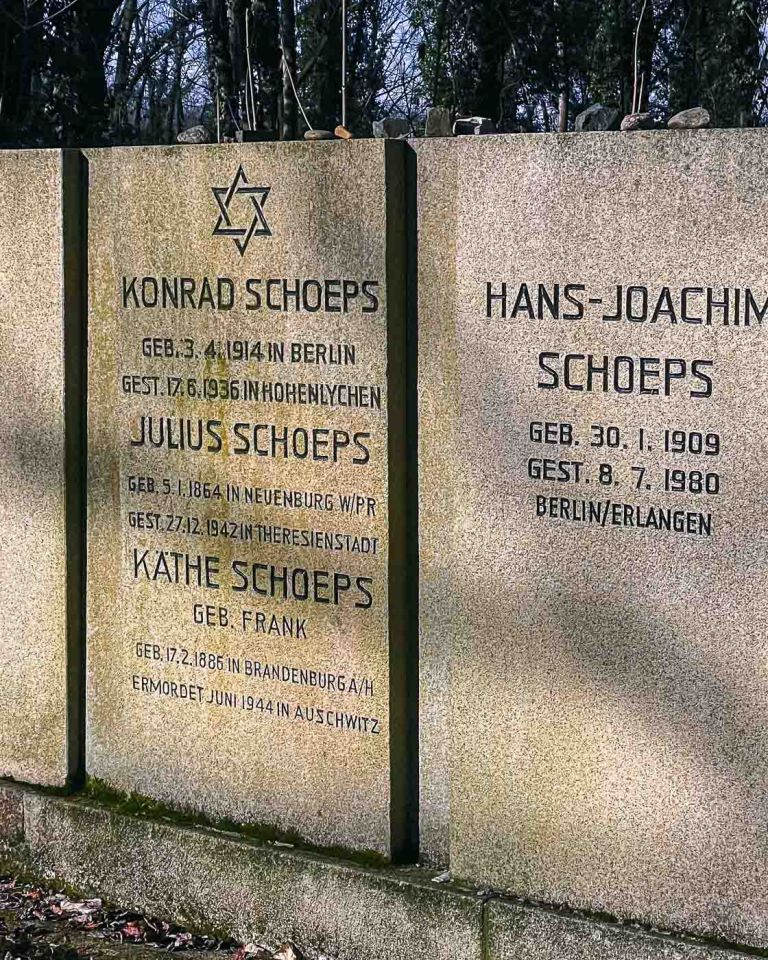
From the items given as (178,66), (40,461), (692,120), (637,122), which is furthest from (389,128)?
(178,66)

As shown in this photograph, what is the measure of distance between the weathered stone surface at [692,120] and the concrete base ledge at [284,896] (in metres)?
2.14

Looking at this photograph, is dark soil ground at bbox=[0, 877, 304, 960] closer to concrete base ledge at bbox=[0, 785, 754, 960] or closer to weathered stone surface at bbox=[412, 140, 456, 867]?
concrete base ledge at bbox=[0, 785, 754, 960]

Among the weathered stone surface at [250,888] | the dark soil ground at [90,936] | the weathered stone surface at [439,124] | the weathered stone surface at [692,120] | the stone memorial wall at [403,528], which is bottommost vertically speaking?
the dark soil ground at [90,936]

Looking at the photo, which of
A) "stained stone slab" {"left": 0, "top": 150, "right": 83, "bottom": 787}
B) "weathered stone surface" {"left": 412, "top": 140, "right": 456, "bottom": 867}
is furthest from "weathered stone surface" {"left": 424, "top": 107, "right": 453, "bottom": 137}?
"stained stone slab" {"left": 0, "top": 150, "right": 83, "bottom": 787}

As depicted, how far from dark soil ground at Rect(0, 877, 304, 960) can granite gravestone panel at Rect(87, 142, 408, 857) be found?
38 cm

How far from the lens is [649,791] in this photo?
4.15 metres

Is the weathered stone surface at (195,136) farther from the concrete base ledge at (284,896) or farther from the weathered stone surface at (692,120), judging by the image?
the concrete base ledge at (284,896)

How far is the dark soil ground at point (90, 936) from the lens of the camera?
4.78 metres

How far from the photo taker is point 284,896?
4.77 metres

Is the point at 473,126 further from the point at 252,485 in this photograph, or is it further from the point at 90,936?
the point at 90,936

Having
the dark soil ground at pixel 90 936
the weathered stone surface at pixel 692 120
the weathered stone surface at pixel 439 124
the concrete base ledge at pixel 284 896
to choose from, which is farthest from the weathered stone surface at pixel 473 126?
the dark soil ground at pixel 90 936

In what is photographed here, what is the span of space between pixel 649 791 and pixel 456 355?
1.30 metres

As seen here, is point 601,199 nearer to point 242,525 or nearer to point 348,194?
point 348,194

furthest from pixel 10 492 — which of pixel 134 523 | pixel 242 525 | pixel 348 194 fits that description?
pixel 348 194
